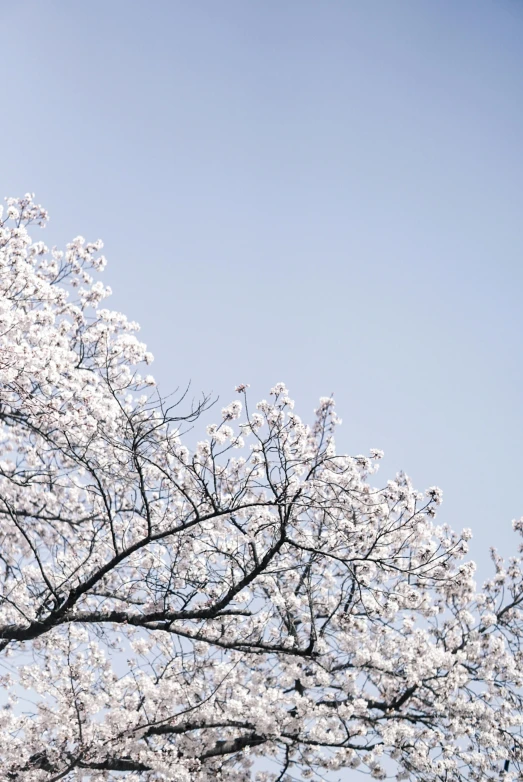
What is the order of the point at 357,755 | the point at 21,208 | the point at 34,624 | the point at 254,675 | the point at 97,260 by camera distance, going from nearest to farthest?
the point at 34,624, the point at 357,755, the point at 254,675, the point at 21,208, the point at 97,260

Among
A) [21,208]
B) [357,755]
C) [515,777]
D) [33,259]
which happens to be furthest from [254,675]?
[21,208]

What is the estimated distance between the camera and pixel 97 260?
11.7 m

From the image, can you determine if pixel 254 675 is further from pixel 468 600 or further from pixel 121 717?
pixel 468 600

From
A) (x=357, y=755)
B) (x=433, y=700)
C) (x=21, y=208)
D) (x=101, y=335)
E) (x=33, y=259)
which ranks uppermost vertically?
(x=21, y=208)

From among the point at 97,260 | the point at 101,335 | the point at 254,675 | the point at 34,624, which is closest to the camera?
the point at 34,624

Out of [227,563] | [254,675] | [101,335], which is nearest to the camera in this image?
[227,563]

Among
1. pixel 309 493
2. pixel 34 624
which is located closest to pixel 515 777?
pixel 309 493

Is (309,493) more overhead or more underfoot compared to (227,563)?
more overhead

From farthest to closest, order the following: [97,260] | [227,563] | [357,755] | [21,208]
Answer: [97,260]
[21,208]
[357,755]
[227,563]

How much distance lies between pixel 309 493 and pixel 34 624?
352 cm

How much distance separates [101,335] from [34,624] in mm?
5188

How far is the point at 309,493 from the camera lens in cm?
755

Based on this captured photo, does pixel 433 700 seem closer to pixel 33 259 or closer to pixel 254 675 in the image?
pixel 254 675

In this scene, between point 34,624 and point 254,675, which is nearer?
point 34,624
